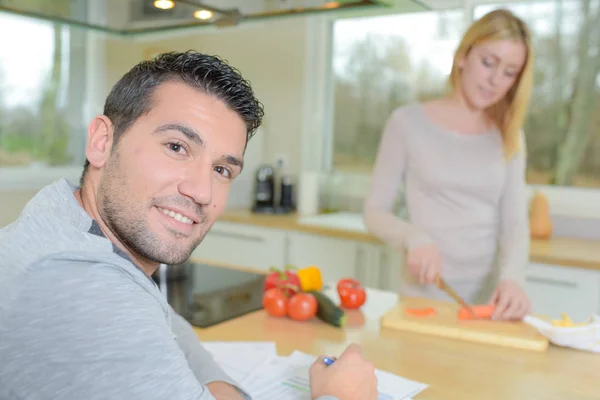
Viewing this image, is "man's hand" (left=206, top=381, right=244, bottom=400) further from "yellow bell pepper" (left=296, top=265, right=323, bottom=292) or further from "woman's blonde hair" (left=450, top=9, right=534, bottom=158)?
"woman's blonde hair" (left=450, top=9, right=534, bottom=158)

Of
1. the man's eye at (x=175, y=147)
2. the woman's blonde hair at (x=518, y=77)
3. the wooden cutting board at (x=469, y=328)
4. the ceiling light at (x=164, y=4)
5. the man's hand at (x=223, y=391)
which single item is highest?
the ceiling light at (x=164, y=4)

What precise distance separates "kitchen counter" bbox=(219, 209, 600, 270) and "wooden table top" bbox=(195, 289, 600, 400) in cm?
99

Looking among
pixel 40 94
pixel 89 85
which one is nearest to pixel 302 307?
pixel 40 94

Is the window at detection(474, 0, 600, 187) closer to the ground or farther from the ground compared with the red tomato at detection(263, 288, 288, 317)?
farther from the ground

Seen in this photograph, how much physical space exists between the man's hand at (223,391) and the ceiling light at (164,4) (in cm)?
109

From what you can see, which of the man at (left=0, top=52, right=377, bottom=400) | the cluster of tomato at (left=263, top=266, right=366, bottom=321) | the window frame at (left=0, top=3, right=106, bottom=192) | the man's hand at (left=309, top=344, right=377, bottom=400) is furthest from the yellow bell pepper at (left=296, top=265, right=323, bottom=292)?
the window frame at (left=0, top=3, right=106, bottom=192)

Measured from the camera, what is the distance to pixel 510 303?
1.58 m

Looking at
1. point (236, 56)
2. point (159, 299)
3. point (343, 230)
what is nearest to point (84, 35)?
point (236, 56)

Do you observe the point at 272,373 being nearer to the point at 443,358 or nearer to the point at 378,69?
the point at 443,358

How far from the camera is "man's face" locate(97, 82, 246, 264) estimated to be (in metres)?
0.91

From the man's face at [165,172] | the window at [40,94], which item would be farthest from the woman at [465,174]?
the window at [40,94]

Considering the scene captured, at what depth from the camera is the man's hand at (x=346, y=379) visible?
0.96 m

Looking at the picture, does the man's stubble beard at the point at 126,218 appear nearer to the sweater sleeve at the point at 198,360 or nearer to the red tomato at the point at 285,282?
the sweater sleeve at the point at 198,360

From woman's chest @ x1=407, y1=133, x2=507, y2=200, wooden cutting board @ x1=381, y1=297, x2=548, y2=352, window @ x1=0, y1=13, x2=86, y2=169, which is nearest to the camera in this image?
wooden cutting board @ x1=381, y1=297, x2=548, y2=352
